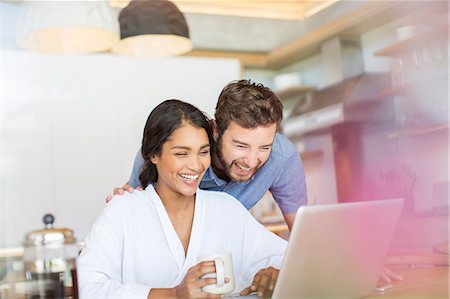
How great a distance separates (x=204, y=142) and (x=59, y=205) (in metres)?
2.10

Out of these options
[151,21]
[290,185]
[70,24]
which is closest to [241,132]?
[290,185]

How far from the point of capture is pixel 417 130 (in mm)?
3562

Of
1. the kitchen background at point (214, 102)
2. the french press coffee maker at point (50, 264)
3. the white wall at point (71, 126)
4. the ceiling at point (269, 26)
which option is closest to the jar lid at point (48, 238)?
the french press coffee maker at point (50, 264)

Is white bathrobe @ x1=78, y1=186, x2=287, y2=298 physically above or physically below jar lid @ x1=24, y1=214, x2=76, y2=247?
below

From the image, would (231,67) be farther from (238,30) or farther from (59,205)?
(59,205)

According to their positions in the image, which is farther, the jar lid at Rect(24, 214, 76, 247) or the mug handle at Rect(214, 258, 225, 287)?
the mug handle at Rect(214, 258, 225, 287)

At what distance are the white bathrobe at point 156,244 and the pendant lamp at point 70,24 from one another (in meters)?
1.13

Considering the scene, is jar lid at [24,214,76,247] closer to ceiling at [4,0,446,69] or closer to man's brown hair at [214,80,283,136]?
man's brown hair at [214,80,283,136]

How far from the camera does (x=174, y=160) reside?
139 cm

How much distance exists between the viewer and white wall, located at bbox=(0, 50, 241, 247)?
3.29 metres

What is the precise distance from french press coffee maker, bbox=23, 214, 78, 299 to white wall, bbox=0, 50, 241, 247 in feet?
7.68

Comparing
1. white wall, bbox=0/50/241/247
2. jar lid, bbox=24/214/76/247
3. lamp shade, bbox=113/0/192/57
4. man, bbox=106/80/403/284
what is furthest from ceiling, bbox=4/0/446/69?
jar lid, bbox=24/214/76/247

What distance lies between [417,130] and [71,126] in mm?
1886

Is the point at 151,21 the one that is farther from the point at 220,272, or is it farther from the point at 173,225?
the point at 220,272
